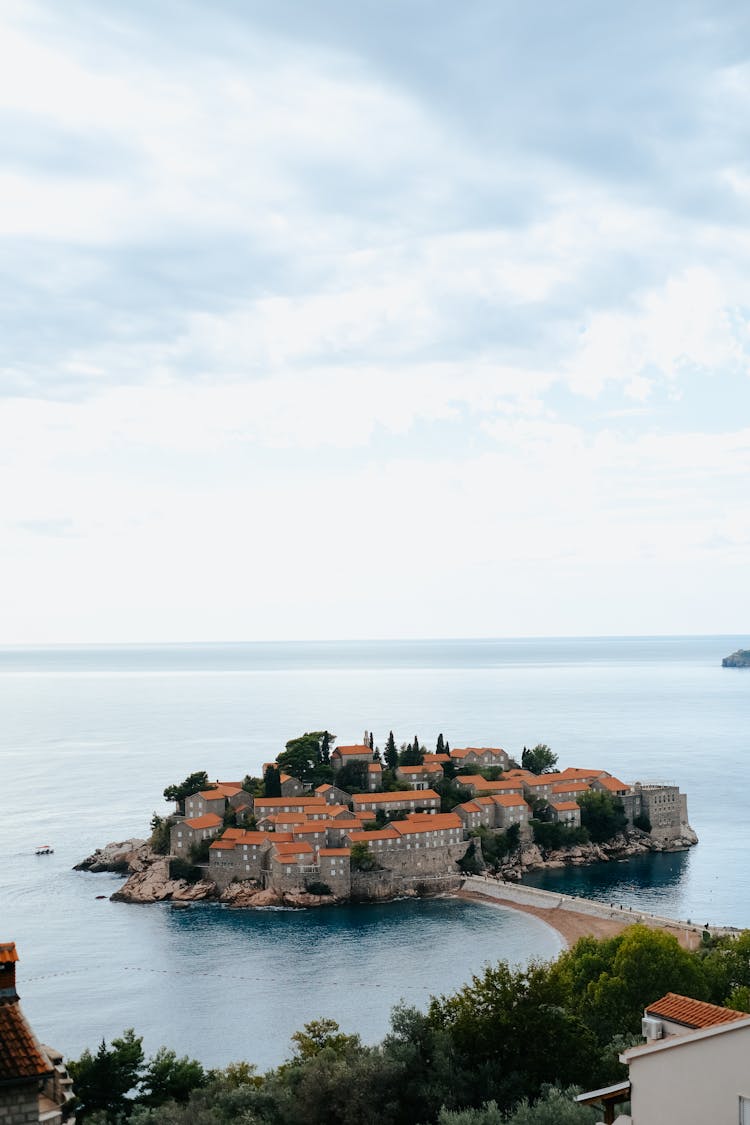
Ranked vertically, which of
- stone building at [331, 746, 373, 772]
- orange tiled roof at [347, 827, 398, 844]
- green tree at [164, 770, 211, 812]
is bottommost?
orange tiled roof at [347, 827, 398, 844]

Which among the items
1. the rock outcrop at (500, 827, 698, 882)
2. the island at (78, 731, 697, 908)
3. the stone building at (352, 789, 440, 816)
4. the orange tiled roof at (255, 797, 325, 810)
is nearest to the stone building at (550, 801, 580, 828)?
the island at (78, 731, 697, 908)

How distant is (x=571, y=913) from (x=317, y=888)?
1535cm

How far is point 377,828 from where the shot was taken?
68.2 metres

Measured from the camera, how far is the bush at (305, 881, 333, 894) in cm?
6209

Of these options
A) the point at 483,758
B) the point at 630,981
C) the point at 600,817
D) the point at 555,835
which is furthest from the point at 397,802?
the point at 630,981

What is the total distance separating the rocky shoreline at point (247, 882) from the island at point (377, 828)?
0.09 metres

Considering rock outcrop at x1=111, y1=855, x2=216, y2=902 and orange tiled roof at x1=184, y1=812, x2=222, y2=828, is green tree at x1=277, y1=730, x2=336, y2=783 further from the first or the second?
rock outcrop at x1=111, y1=855, x2=216, y2=902

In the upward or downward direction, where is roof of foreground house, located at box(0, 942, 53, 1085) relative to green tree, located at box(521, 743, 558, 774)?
upward

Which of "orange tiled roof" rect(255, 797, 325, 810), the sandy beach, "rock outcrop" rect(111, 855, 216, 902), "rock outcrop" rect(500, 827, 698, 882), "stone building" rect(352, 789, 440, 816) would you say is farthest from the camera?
"stone building" rect(352, 789, 440, 816)

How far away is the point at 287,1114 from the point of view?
2072 cm

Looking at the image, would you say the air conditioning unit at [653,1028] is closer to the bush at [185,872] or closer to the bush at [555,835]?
the bush at [185,872]

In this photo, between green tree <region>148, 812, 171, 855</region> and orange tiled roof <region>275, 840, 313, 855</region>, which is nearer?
orange tiled roof <region>275, 840, 313, 855</region>

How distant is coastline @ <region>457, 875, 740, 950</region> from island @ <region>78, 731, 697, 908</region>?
2665mm

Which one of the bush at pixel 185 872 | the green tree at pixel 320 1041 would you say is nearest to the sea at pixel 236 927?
the bush at pixel 185 872
